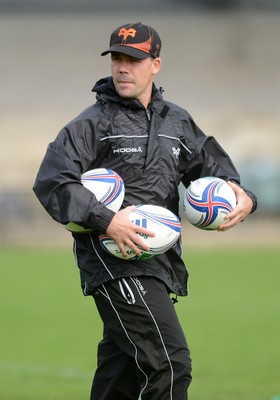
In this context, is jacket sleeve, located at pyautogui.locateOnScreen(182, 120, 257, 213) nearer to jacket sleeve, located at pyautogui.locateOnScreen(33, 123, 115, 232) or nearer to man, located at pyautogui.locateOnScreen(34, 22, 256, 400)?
man, located at pyautogui.locateOnScreen(34, 22, 256, 400)

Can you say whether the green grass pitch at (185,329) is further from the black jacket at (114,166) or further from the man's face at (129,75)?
the man's face at (129,75)

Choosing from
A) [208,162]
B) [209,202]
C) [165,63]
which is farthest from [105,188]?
[165,63]

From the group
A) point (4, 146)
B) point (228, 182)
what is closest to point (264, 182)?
point (4, 146)

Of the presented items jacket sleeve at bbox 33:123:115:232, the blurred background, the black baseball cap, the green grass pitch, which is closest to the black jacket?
jacket sleeve at bbox 33:123:115:232

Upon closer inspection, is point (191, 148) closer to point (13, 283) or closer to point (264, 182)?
point (13, 283)

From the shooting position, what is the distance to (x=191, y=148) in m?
5.98

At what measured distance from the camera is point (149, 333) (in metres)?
5.43

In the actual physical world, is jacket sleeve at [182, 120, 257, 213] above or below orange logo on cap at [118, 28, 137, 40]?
below

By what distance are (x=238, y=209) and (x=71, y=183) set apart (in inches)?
41.9

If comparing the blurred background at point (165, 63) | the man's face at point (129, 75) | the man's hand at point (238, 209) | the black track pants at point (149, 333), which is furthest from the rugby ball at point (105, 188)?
the blurred background at point (165, 63)

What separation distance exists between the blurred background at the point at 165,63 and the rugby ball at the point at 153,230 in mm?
29284

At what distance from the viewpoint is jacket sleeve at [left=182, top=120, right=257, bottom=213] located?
6051 mm

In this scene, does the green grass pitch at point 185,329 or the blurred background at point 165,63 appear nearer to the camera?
the green grass pitch at point 185,329

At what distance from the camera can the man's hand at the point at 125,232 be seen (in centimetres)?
527
